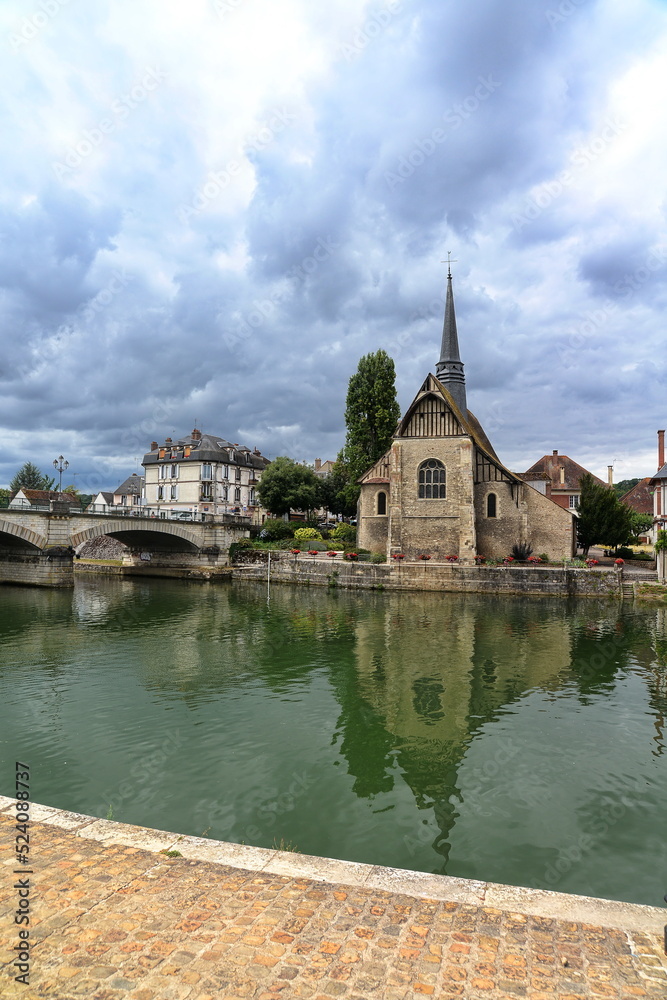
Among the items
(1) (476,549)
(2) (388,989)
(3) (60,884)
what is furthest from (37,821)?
(1) (476,549)

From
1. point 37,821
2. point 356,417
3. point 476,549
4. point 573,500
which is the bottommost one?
point 37,821

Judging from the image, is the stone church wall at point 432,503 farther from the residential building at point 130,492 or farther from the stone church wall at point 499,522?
the residential building at point 130,492

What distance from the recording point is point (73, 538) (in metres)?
35.3

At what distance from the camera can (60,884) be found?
4.66 m

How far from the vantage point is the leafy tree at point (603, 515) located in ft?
127

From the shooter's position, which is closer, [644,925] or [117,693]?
[644,925]

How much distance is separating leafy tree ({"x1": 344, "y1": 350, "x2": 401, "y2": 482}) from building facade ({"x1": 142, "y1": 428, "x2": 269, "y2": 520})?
46.7 feet

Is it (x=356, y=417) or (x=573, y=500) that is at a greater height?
(x=356, y=417)

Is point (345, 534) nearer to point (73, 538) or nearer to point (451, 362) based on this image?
point (451, 362)

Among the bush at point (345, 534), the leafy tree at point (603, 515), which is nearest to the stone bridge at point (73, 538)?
the bush at point (345, 534)

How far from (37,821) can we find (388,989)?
164 inches

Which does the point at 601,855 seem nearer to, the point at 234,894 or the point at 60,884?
the point at 234,894

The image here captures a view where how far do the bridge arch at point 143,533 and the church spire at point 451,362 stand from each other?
73.2ft

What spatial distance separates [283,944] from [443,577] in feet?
103
